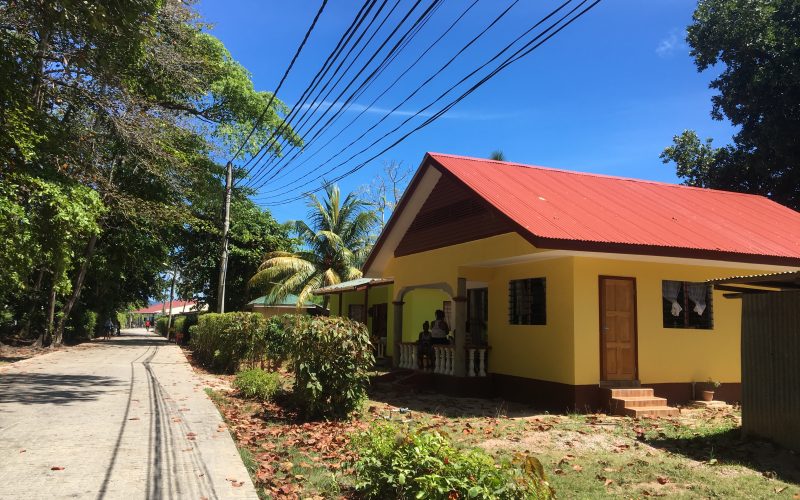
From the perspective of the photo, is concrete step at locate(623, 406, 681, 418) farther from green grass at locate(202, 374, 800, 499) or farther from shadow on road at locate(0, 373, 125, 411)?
shadow on road at locate(0, 373, 125, 411)

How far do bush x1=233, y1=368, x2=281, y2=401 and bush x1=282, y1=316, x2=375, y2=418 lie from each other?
205 cm

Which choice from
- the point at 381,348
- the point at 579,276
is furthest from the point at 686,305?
the point at 381,348

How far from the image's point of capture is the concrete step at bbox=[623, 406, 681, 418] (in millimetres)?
9766

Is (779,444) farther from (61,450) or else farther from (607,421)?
(61,450)

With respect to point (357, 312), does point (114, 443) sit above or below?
below

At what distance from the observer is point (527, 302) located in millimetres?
11930

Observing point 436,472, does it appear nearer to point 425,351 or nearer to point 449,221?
point 449,221

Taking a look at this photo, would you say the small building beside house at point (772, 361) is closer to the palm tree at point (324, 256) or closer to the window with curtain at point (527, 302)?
the window with curtain at point (527, 302)

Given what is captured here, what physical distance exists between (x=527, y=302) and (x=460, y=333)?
5.53ft

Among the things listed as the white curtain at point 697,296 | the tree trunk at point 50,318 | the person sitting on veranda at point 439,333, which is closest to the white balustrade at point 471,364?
the person sitting on veranda at point 439,333

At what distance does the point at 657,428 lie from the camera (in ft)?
28.8

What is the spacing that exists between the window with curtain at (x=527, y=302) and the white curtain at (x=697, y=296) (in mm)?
3113

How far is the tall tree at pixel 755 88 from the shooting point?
23.1m

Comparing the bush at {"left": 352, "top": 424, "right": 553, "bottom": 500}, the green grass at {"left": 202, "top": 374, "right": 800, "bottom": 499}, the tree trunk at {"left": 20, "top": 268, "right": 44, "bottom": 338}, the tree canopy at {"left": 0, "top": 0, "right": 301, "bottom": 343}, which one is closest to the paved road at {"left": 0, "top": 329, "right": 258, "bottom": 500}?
the green grass at {"left": 202, "top": 374, "right": 800, "bottom": 499}
